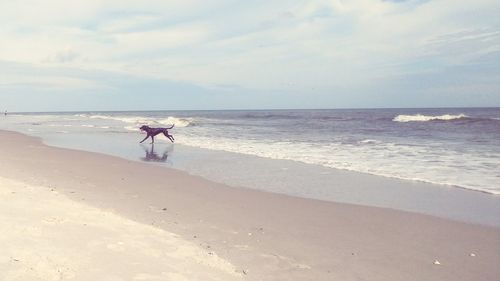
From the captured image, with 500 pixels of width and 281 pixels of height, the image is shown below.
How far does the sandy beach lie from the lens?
3754 mm

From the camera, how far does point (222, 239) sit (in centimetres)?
504

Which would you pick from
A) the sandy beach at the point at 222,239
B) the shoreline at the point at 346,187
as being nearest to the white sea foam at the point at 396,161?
the shoreline at the point at 346,187

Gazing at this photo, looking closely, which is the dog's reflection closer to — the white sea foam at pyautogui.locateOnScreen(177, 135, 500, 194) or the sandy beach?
the white sea foam at pyautogui.locateOnScreen(177, 135, 500, 194)

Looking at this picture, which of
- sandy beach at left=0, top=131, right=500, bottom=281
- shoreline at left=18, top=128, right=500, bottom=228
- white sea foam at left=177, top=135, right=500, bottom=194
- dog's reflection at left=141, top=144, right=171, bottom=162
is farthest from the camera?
dog's reflection at left=141, top=144, right=171, bottom=162

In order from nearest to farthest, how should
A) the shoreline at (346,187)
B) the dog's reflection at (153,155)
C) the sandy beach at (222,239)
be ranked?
the sandy beach at (222,239), the shoreline at (346,187), the dog's reflection at (153,155)

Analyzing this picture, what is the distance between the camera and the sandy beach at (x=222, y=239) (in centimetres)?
375

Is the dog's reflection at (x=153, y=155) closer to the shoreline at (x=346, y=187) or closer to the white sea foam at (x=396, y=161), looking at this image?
the shoreline at (x=346, y=187)

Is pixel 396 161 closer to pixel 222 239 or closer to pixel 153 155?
pixel 153 155

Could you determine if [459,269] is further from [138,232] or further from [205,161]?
[205,161]

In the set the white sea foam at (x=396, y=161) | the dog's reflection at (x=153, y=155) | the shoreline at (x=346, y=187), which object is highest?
the white sea foam at (x=396, y=161)

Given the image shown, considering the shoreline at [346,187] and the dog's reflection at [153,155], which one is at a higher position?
the shoreline at [346,187]

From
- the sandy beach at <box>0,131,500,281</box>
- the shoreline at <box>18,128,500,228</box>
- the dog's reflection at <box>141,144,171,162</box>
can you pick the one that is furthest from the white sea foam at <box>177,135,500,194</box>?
the sandy beach at <box>0,131,500,281</box>

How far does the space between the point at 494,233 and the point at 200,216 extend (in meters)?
3.92

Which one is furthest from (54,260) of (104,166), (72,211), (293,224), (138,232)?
(104,166)
